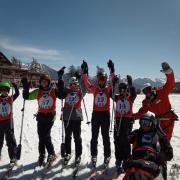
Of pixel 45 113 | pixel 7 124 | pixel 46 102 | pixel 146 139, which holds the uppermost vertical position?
pixel 46 102

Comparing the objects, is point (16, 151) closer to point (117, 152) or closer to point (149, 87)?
point (117, 152)

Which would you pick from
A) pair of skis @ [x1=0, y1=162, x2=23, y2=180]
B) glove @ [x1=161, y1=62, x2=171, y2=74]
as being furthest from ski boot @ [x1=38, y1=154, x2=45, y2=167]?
glove @ [x1=161, y1=62, x2=171, y2=74]

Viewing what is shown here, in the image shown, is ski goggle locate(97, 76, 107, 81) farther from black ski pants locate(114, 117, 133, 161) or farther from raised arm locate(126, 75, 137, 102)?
black ski pants locate(114, 117, 133, 161)

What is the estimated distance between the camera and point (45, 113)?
7.68 m

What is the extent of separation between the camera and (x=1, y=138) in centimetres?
762

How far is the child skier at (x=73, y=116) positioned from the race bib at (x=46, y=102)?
0.44m

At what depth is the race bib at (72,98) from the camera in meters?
7.89

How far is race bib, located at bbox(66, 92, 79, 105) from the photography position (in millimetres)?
7891

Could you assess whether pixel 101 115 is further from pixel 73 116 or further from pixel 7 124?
pixel 7 124

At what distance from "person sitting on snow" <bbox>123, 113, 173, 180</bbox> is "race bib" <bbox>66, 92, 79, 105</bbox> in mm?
2441

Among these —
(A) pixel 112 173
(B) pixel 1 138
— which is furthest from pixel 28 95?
(A) pixel 112 173

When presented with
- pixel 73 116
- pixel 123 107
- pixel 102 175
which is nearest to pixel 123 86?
pixel 123 107

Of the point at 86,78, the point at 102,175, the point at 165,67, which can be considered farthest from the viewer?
the point at 86,78

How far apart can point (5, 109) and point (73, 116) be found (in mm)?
2018
